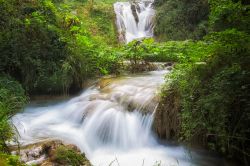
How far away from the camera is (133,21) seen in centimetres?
1942

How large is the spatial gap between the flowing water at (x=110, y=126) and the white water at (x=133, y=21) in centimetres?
1013

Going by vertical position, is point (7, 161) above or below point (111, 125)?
above

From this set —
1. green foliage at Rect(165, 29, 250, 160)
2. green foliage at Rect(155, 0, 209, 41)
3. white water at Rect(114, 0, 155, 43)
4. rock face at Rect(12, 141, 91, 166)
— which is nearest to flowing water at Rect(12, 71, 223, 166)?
rock face at Rect(12, 141, 91, 166)

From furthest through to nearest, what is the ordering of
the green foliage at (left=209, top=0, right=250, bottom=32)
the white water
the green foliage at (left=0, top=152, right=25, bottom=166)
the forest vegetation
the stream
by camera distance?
the white water
the stream
the green foliage at (left=209, top=0, right=250, bottom=32)
the forest vegetation
the green foliage at (left=0, top=152, right=25, bottom=166)

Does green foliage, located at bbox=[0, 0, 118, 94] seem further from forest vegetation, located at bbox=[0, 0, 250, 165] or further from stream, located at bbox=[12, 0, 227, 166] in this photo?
stream, located at bbox=[12, 0, 227, 166]

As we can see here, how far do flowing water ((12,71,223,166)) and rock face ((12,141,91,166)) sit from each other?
0.66 m

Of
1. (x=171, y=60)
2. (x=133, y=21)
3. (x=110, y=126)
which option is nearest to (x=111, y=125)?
(x=110, y=126)

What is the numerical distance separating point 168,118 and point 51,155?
2290 millimetres

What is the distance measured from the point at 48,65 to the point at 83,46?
68.1 inches

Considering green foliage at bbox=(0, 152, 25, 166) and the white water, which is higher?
the white water

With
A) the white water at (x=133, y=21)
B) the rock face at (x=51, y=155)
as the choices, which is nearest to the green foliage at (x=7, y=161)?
the rock face at (x=51, y=155)

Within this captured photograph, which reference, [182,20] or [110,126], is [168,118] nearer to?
[110,126]

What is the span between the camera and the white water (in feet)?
61.0

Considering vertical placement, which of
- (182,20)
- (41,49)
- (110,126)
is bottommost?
(110,126)
